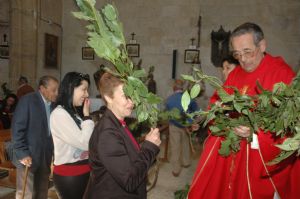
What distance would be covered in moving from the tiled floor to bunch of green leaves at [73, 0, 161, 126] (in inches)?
135

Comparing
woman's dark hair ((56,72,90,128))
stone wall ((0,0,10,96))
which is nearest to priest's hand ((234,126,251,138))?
woman's dark hair ((56,72,90,128))

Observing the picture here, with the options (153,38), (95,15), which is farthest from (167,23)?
(95,15)

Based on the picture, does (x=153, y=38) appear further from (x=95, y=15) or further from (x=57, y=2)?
(x=95, y=15)

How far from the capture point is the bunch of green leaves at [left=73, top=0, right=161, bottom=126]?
1.49 meters

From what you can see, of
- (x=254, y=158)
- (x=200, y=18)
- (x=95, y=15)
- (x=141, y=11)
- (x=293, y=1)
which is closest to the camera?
(x=95, y=15)

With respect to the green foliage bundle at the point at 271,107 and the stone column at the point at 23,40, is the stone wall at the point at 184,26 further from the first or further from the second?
the green foliage bundle at the point at 271,107

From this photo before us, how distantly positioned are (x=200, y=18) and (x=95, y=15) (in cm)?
989

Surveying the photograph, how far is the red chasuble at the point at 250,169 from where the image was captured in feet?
7.41

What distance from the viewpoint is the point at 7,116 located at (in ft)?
19.7

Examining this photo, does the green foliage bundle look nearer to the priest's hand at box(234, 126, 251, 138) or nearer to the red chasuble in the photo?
the priest's hand at box(234, 126, 251, 138)

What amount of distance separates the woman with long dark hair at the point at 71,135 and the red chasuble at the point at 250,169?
0.98 m

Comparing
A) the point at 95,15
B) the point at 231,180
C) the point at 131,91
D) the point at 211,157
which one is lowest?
the point at 231,180

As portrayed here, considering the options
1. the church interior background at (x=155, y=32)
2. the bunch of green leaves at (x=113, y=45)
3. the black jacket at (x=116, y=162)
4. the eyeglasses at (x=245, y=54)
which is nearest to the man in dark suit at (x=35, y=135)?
the black jacket at (x=116, y=162)

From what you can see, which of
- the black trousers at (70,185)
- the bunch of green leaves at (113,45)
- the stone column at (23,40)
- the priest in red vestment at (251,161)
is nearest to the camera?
the bunch of green leaves at (113,45)
